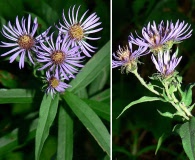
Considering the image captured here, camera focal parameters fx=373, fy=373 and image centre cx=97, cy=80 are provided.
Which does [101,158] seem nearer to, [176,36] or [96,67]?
[96,67]

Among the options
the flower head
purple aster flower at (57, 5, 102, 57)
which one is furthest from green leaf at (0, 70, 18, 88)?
the flower head

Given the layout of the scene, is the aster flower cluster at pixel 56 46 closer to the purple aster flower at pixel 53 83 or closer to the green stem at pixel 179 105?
the purple aster flower at pixel 53 83

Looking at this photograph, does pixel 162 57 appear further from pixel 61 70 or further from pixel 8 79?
pixel 8 79

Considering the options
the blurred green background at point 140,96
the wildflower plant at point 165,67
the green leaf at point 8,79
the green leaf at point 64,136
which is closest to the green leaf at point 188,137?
the wildflower plant at point 165,67

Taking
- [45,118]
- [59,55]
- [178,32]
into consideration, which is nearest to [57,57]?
[59,55]

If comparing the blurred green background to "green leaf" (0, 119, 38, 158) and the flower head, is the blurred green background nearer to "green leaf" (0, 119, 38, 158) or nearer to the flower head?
the flower head
